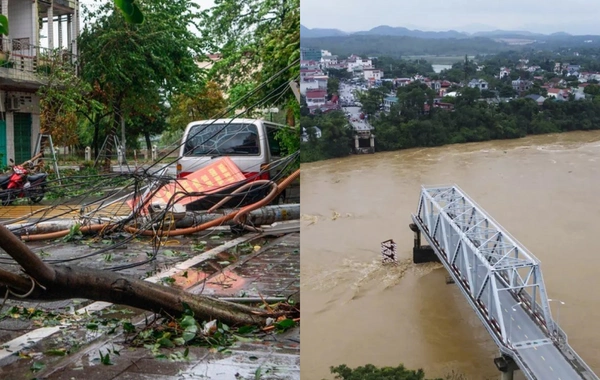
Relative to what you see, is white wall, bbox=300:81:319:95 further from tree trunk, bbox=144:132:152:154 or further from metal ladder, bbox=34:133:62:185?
metal ladder, bbox=34:133:62:185

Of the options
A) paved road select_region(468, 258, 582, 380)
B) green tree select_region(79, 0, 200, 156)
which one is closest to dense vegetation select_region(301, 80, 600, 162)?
paved road select_region(468, 258, 582, 380)

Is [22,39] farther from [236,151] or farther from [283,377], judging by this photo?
[283,377]

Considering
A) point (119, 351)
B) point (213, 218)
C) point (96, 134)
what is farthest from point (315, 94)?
point (213, 218)

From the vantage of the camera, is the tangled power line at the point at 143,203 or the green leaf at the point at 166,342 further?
the tangled power line at the point at 143,203

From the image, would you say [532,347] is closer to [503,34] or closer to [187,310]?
[503,34]

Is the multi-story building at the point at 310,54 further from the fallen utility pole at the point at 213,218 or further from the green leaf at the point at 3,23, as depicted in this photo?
the fallen utility pole at the point at 213,218

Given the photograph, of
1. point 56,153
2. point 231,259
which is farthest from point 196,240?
point 56,153

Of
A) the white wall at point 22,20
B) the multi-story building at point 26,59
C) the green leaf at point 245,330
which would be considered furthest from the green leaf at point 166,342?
the white wall at point 22,20
